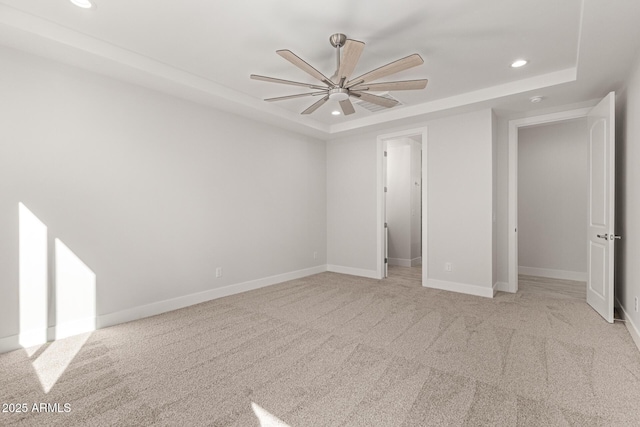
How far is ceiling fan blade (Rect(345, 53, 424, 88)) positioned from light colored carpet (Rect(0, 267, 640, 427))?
2.25 m

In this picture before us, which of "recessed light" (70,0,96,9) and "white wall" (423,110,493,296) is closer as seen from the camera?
"recessed light" (70,0,96,9)

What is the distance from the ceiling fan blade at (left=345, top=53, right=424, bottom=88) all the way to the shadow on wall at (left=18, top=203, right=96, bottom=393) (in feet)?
9.95

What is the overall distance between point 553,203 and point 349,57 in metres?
5.13

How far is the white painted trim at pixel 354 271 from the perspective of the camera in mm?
5359

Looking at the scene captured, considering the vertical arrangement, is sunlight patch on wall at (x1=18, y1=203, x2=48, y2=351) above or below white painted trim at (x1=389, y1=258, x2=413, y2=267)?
above

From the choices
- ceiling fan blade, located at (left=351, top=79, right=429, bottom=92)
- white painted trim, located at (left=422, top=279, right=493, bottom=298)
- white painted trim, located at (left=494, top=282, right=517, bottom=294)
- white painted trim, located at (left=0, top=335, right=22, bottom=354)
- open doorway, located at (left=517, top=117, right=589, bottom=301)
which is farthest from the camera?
open doorway, located at (left=517, top=117, right=589, bottom=301)

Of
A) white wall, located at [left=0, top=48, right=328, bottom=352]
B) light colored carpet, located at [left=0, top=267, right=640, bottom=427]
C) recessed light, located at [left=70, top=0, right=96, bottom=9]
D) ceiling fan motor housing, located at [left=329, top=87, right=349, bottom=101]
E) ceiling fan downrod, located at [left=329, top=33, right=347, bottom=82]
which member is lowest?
light colored carpet, located at [left=0, top=267, right=640, bottom=427]

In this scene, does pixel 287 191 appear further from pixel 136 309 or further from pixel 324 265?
pixel 136 309

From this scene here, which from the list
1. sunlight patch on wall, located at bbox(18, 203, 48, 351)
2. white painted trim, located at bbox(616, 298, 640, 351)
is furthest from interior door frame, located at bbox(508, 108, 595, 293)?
sunlight patch on wall, located at bbox(18, 203, 48, 351)

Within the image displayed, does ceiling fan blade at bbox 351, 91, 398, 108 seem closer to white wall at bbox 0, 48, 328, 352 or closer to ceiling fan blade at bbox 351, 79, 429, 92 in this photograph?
ceiling fan blade at bbox 351, 79, 429, 92

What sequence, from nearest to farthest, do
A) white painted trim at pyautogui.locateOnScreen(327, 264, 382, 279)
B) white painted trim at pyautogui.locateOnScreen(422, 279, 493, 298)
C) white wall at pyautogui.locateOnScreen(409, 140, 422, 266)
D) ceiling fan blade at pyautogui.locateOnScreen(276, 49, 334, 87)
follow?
ceiling fan blade at pyautogui.locateOnScreen(276, 49, 334, 87), white painted trim at pyautogui.locateOnScreen(422, 279, 493, 298), white painted trim at pyautogui.locateOnScreen(327, 264, 382, 279), white wall at pyautogui.locateOnScreen(409, 140, 422, 266)

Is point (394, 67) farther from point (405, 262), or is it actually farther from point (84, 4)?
point (405, 262)

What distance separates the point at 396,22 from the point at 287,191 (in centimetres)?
315

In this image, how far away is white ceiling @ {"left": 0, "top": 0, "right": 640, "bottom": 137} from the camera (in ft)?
7.50
